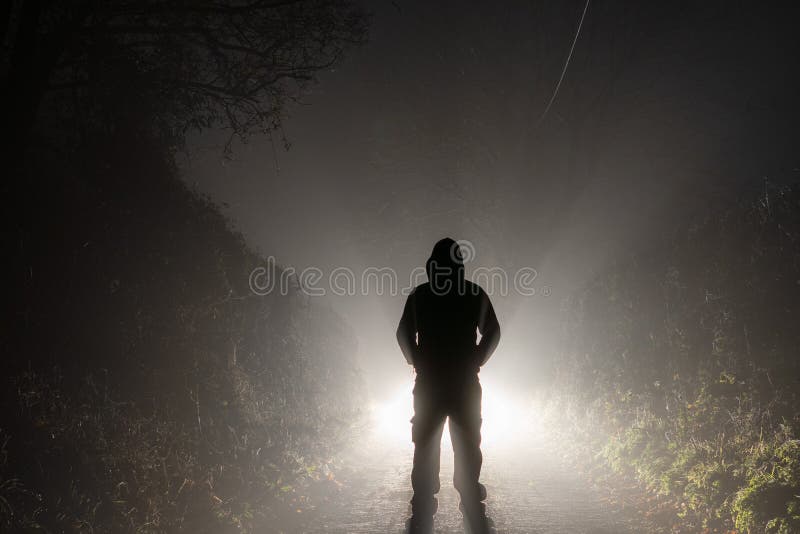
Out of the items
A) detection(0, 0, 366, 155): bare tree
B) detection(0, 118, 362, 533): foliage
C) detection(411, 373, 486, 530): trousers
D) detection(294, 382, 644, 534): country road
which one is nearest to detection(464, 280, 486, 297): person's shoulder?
detection(411, 373, 486, 530): trousers

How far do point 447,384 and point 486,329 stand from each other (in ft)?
2.39

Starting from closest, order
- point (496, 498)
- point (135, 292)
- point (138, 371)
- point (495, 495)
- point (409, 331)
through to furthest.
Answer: point (409, 331) < point (138, 371) < point (496, 498) < point (495, 495) < point (135, 292)

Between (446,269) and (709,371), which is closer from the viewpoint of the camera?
(446,269)

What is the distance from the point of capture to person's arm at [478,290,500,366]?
4.64 m

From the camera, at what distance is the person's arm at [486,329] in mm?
4645

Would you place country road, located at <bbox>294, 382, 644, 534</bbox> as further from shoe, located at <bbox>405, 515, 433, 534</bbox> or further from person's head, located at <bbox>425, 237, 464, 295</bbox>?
person's head, located at <bbox>425, 237, 464, 295</bbox>

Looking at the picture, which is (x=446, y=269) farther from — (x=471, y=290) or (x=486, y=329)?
(x=486, y=329)

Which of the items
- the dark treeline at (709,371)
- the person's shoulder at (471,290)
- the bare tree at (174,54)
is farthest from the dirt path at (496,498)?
the bare tree at (174,54)

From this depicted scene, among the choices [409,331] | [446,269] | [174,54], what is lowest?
[409,331]

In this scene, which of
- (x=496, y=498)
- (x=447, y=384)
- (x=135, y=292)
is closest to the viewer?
(x=447, y=384)

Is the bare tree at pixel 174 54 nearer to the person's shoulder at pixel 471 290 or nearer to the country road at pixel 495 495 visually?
the person's shoulder at pixel 471 290

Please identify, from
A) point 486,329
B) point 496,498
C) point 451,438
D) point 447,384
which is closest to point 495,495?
point 496,498

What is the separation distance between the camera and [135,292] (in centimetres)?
807

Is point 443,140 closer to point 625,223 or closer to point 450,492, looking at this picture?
point 625,223
